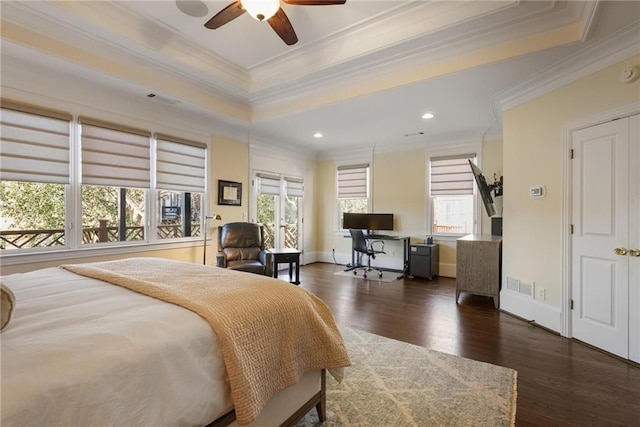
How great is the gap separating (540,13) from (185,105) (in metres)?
4.10

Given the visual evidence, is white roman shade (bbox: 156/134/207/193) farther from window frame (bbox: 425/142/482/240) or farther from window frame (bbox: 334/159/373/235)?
window frame (bbox: 425/142/482/240)

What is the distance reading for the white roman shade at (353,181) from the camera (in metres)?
6.86

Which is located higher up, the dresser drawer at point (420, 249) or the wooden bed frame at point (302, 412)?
the dresser drawer at point (420, 249)

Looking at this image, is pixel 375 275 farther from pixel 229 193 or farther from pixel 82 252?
pixel 82 252

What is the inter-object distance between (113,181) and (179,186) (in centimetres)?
88

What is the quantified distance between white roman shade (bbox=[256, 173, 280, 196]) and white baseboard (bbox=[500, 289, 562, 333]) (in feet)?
14.4

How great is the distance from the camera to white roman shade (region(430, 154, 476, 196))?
5.63 metres

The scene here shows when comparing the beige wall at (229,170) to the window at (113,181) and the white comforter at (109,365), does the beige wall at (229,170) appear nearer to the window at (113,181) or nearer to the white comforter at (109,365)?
the window at (113,181)

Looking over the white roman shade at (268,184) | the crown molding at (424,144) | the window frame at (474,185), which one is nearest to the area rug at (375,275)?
the window frame at (474,185)

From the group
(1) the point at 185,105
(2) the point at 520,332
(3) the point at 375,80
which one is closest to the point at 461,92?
A: (3) the point at 375,80

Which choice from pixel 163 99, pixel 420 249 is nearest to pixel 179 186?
pixel 163 99

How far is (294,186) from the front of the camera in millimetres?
6832

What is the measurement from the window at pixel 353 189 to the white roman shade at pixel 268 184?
1.62 meters

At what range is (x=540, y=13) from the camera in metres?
2.62
